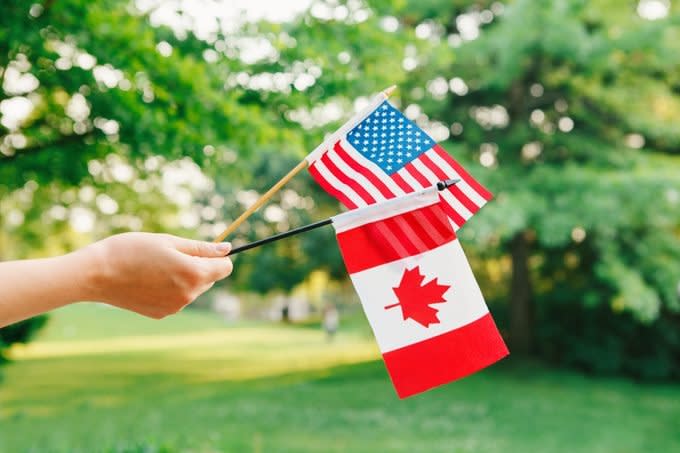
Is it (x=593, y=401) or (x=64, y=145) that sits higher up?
(x=64, y=145)

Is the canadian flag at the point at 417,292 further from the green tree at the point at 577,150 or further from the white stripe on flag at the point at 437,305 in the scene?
the green tree at the point at 577,150

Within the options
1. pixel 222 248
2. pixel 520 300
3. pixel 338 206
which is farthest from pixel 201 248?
pixel 338 206

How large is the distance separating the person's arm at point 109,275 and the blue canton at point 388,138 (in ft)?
3.00

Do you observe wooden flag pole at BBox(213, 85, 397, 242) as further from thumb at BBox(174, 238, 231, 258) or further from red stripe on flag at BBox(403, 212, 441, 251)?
red stripe on flag at BBox(403, 212, 441, 251)

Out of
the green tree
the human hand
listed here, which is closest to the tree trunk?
the green tree

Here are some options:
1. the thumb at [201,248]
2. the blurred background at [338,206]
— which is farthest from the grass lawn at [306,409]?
the thumb at [201,248]

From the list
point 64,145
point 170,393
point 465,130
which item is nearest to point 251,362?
point 170,393

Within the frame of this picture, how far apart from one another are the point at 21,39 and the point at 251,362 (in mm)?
14350

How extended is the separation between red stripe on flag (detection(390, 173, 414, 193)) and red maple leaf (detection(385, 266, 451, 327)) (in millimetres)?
288

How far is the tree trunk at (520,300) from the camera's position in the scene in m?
15.5

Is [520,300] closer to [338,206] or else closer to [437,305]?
[338,206]

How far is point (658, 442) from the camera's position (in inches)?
374

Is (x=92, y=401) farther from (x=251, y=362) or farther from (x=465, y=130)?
(x=465, y=130)

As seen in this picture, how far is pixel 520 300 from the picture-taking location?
1560 cm
